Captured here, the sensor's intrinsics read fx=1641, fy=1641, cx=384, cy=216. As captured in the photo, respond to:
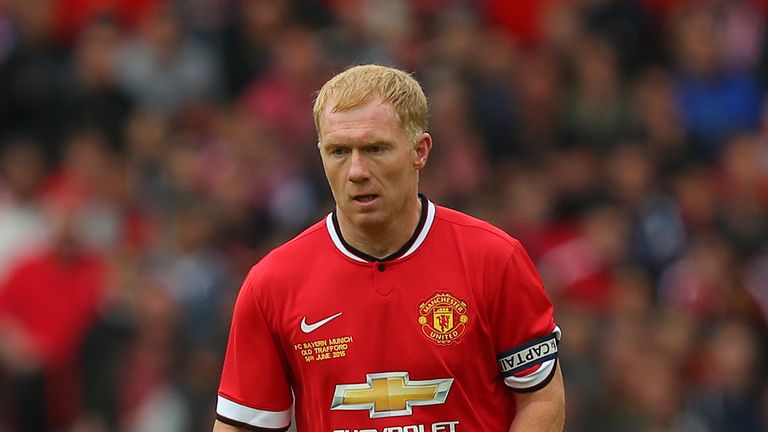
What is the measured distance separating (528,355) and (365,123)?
958mm

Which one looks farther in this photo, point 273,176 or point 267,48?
point 267,48

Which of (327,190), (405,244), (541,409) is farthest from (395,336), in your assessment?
(327,190)

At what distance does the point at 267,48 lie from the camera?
1410 centimetres

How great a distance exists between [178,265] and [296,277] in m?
6.63

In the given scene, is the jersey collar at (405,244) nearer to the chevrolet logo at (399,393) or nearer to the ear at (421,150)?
the ear at (421,150)

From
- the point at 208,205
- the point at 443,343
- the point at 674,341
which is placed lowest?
the point at 443,343

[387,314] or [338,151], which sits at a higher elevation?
[338,151]

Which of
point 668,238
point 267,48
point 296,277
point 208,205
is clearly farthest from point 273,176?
point 296,277

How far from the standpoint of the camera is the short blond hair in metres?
5.41

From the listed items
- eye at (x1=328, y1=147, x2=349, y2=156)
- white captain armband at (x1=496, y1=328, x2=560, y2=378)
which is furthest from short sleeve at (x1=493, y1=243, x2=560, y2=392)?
eye at (x1=328, y1=147, x2=349, y2=156)

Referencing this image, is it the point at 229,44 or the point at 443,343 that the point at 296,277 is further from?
the point at 229,44

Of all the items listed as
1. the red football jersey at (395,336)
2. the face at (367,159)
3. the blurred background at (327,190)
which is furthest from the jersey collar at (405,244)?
the blurred background at (327,190)

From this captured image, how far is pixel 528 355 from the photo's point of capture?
5.53 meters

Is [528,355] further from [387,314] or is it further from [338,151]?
[338,151]
